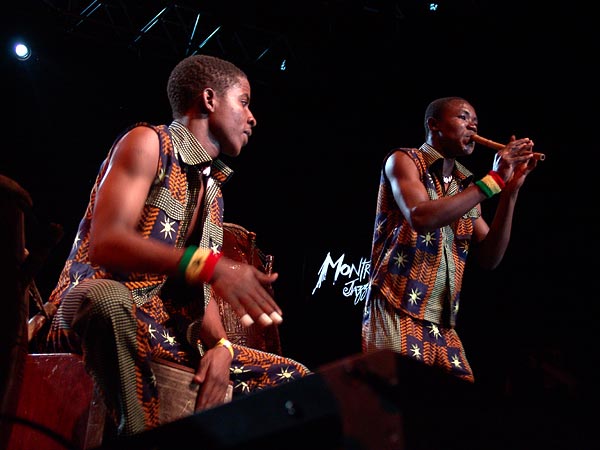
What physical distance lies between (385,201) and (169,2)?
3.52m

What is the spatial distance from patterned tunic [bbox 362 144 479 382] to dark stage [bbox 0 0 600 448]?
1.77m

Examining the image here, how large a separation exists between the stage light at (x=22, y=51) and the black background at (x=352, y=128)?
69 mm

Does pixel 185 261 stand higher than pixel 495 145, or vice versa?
pixel 495 145

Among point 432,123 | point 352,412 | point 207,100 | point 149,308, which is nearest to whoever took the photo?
point 352,412

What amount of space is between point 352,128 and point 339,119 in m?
0.19

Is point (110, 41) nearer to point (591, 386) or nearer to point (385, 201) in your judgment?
point (385, 201)

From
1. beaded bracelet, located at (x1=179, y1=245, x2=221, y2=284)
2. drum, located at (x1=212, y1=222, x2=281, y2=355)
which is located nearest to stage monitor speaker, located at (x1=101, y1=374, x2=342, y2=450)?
beaded bracelet, located at (x1=179, y1=245, x2=221, y2=284)

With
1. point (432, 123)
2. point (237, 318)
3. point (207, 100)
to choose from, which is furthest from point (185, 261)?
point (432, 123)

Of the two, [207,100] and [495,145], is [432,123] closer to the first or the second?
[495,145]

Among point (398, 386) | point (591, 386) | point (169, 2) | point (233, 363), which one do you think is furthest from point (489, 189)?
point (169, 2)

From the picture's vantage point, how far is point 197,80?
114 inches

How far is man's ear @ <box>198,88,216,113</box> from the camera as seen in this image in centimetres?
282

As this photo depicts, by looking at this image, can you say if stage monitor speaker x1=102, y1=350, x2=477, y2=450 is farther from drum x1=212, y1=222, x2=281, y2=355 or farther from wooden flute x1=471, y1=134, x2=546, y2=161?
wooden flute x1=471, y1=134, x2=546, y2=161

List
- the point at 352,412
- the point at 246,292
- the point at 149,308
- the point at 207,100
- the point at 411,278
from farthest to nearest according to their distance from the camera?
the point at 411,278 → the point at 207,100 → the point at 149,308 → the point at 246,292 → the point at 352,412
